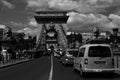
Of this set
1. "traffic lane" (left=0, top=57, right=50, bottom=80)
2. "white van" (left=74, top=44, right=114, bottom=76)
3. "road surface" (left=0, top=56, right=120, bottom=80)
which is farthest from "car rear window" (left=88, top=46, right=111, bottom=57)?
"traffic lane" (left=0, top=57, right=50, bottom=80)

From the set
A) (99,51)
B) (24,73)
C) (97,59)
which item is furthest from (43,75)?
(99,51)

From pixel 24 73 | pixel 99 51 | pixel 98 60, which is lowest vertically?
pixel 24 73

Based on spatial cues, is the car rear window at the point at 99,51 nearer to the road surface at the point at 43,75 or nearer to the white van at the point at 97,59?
the white van at the point at 97,59

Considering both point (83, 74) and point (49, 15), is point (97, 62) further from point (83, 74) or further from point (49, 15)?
point (49, 15)

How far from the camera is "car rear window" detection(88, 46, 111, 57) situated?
14125 mm

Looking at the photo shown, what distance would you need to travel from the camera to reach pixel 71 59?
85.7 feet

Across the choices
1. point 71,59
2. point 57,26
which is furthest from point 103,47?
point 57,26

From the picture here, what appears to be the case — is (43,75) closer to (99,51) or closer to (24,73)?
(24,73)

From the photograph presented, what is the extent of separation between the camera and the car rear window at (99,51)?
14.1 metres

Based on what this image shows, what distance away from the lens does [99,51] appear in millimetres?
14188

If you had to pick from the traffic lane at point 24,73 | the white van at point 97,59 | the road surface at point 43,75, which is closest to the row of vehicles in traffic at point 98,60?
the white van at point 97,59

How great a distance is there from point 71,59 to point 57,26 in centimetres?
10911

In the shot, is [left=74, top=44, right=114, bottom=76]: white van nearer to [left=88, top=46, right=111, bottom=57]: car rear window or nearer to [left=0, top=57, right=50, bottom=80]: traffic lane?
[left=88, top=46, right=111, bottom=57]: car rear window

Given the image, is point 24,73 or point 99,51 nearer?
point 99,51
